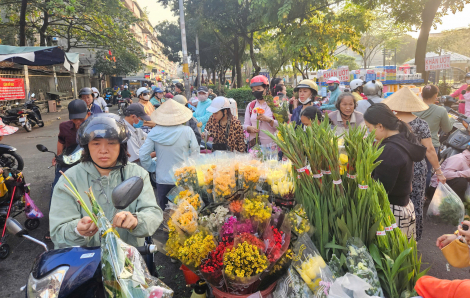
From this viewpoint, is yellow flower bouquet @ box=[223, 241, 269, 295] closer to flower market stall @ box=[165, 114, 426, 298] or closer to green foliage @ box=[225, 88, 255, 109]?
flower market stall @ box=[165, 114, 426, 298]

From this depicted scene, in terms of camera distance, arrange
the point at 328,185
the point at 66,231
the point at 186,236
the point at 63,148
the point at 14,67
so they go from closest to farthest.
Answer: the point at 66,231 < the point at 186,236 < the point at 328,185 < the point at 63,148 < the point at 14,67

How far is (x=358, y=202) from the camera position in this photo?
2.15 metres

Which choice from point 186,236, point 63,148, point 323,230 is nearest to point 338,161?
point 323,230

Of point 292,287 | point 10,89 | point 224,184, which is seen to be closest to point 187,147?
point 224,184

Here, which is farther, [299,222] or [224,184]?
[224,184]

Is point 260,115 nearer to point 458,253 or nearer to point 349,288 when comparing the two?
point 458,253

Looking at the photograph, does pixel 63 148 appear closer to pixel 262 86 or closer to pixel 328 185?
pixel 262 86

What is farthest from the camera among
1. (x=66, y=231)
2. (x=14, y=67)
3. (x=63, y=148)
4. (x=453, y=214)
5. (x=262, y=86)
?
(x=14, y=67)

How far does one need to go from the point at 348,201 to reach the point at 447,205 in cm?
263

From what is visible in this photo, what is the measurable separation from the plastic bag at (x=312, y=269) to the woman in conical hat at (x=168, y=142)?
2.19m

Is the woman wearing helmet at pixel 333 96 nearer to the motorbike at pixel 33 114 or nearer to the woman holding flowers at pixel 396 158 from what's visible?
the woman holding flowers at pixel 396 158

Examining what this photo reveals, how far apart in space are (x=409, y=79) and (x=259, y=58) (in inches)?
929

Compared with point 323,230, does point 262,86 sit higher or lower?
higher

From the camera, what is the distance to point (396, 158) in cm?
259
